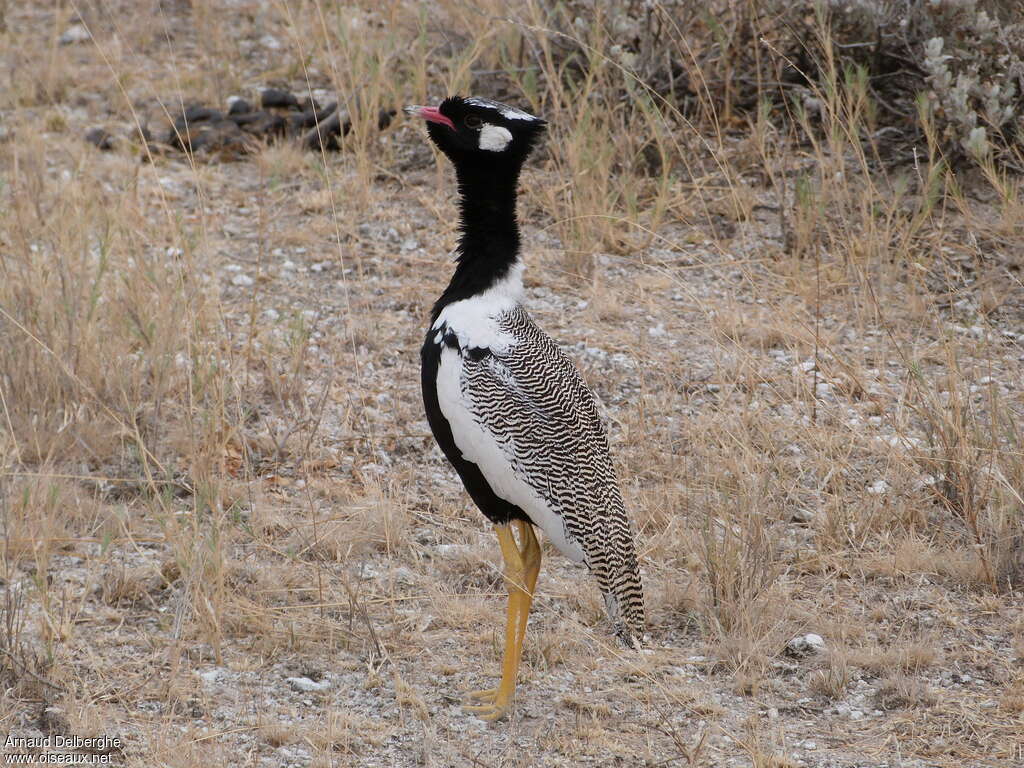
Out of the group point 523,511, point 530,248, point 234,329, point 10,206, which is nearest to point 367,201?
point 530,248

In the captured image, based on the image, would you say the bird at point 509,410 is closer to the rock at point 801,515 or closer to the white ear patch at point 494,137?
the white ear patch at point 494,137

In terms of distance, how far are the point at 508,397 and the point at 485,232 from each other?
1.84 feet

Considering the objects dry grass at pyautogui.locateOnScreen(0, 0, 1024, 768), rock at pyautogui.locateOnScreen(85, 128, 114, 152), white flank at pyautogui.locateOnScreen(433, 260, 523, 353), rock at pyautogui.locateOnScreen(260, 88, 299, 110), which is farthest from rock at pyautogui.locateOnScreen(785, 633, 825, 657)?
rock at pyautogui.locateOnScreen(85, 128, 114, 152)

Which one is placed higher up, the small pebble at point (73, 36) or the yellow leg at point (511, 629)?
the small pebble at point (73, 36)

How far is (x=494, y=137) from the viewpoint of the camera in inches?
158

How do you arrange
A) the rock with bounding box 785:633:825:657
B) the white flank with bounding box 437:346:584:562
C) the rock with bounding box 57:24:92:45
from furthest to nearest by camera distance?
the rock with bounding box 57:24:92:45 → the rock with bounding box 785:633:825:657 → the white flank with bounding box 437:346:584:562

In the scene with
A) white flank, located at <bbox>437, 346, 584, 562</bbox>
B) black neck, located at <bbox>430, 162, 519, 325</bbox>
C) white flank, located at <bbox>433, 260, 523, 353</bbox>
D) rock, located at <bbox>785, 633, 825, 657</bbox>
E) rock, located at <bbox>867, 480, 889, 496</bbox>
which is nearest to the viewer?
white flank, located at <bbox>437, 346, 584, 562</bbox>

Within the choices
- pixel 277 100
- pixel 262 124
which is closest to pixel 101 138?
pixel 262 124

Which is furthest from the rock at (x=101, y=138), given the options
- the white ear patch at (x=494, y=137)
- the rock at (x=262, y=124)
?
the white ear patch at (x=494, y=137)

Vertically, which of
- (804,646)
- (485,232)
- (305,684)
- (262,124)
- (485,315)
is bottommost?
(305,684)

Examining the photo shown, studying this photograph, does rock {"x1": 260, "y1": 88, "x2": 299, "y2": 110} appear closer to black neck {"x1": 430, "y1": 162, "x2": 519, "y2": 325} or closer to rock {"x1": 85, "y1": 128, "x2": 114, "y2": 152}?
rock {"x1": 85, "y1": 128, "x2": 114, "y2": 152}

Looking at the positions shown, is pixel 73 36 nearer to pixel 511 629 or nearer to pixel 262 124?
pixel 262 124

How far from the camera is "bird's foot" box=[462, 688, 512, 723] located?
153 inches

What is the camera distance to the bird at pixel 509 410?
385 centimetres
